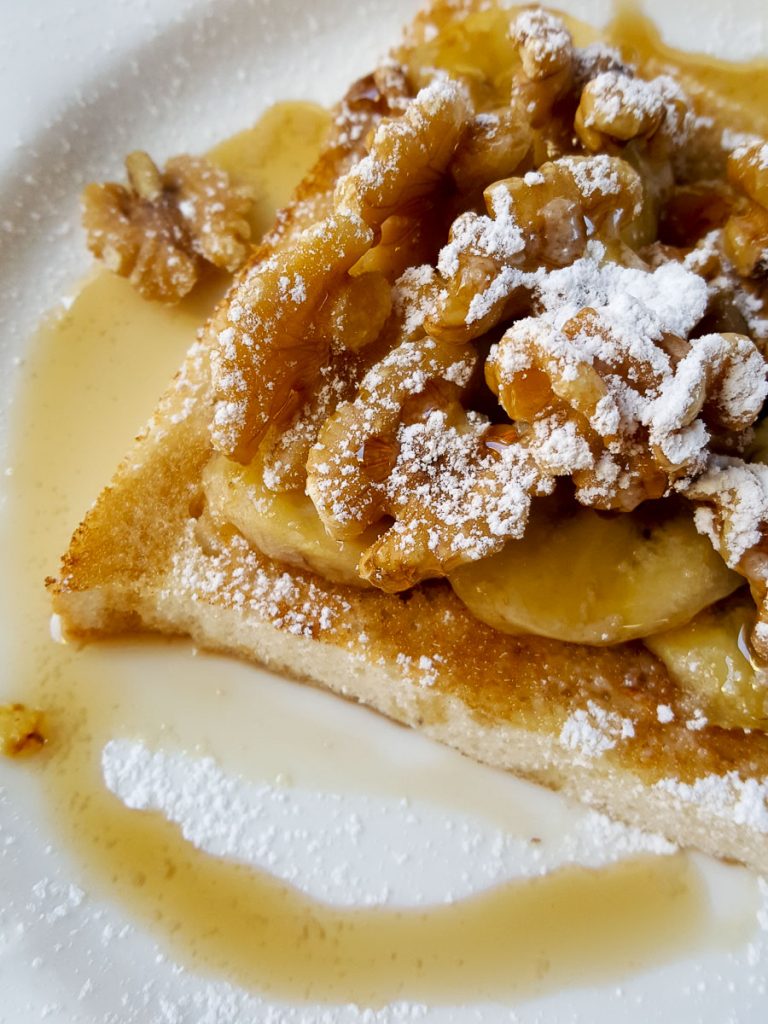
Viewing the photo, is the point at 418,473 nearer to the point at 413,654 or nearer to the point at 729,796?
the point at 413,654

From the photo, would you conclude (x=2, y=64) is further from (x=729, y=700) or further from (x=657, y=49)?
(x=729, y=700)

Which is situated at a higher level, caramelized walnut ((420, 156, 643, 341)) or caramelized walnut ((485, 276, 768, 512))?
caramelized walnut ((420, 156, 643, 341))

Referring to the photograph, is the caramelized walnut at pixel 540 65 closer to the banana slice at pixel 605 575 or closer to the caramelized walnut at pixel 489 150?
the caramelized walnut at pixel 489 150

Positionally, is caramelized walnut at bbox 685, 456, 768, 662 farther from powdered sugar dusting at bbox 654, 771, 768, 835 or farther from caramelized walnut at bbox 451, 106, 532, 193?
caramelized walnut at bbox 451, 106, 532, 193

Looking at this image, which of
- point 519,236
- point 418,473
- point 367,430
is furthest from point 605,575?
point 519,236

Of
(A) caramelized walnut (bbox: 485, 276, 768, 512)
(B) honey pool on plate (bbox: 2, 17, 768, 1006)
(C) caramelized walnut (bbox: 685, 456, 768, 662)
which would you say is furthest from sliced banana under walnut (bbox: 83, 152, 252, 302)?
(C) caramelized walnut (bbox: 685, 456, 768, 662)

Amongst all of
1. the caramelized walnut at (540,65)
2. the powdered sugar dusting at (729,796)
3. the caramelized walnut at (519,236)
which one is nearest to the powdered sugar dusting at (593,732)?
the powdered sugar dusting at (729,796)
